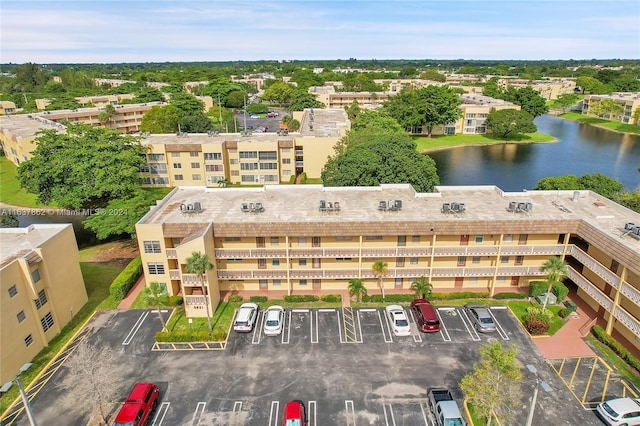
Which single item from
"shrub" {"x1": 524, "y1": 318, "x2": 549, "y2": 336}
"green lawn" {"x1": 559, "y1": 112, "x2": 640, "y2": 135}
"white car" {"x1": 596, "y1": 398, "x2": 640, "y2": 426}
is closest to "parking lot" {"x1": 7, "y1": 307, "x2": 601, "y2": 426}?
"white car" {"x1": 596, "y1": 398, "x2": 640, "y2": 426}

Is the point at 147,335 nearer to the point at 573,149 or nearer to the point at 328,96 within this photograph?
the point at 573,149

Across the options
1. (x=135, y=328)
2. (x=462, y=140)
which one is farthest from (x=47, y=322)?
(x=462, y=140)

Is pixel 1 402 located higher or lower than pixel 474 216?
lower

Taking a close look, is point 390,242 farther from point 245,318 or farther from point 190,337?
point 190,337

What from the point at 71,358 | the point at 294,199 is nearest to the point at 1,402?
the point at 71,358

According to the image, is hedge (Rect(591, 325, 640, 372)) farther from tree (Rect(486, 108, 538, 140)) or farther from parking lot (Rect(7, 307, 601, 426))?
tree (Rect(486, 108, 538, 140))

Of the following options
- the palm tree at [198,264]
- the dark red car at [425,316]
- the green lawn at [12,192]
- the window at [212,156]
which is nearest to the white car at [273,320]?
the palm tree at [198,264]
